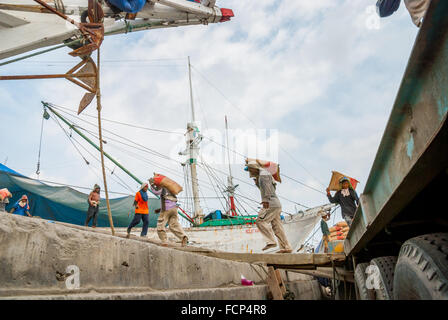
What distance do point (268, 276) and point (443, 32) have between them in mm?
3924

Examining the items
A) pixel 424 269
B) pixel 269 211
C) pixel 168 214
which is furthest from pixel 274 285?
pixel 168 214

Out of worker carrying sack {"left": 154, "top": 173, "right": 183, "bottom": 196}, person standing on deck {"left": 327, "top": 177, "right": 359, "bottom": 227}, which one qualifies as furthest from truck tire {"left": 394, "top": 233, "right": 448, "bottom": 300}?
worker carrying sack {"left": 154, "top": 173, "right": 183, "bottom": 196}

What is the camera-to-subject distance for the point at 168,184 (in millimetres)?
7828

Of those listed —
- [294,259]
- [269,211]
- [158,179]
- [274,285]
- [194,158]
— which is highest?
[194,158]

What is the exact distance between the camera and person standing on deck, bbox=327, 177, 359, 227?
22.9ft

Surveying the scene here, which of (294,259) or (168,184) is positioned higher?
(168,184)

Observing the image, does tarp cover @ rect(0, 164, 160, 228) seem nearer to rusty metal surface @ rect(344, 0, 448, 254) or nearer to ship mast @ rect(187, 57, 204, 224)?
ship mast @ rect(187, 57, 204, 224)

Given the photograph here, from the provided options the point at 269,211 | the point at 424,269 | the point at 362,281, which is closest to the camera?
the point at 424,269

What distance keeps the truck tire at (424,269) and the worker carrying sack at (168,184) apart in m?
6.18

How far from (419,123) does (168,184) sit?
22.2 ft

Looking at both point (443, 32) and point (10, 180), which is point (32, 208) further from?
point (443, 32)

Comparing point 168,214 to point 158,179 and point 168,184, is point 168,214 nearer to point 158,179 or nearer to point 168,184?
point 168,184
